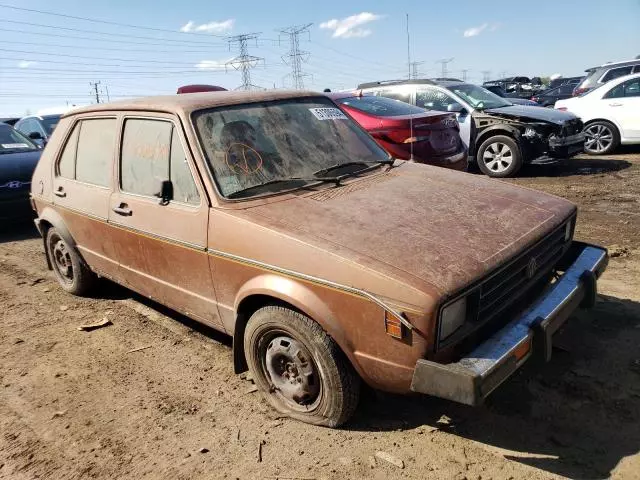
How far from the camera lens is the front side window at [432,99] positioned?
31.2 ft

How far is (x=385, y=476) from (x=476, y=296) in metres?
0.97

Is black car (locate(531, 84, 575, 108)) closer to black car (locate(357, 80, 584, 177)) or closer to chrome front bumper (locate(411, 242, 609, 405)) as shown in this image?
black car (locate(357, 80, 584, 177))

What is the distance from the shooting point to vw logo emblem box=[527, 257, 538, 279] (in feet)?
9.27

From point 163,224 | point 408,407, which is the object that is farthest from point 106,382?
point 408,407

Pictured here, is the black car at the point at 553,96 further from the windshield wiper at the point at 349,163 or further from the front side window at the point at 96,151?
the front side window at the point at 96,151

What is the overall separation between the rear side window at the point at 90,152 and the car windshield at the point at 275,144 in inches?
41.5

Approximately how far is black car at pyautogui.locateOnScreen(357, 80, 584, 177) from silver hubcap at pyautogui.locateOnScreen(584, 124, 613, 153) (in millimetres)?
1524

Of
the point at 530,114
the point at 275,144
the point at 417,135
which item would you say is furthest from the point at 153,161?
the point at 530,114

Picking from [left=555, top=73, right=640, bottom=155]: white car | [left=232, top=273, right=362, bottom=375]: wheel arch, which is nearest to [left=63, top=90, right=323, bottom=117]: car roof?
[left=232, top=273, right=362, bottom=375]: wheel arch

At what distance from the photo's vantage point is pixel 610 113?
408 inches

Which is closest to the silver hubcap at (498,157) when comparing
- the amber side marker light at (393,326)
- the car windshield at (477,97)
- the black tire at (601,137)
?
the car windshield at (477,97)

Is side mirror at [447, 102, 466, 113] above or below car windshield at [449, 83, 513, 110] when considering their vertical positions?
below

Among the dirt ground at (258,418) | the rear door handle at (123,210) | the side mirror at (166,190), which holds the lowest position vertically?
the dirt ground at (258,418)

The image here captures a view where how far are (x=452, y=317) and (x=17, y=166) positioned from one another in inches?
288
